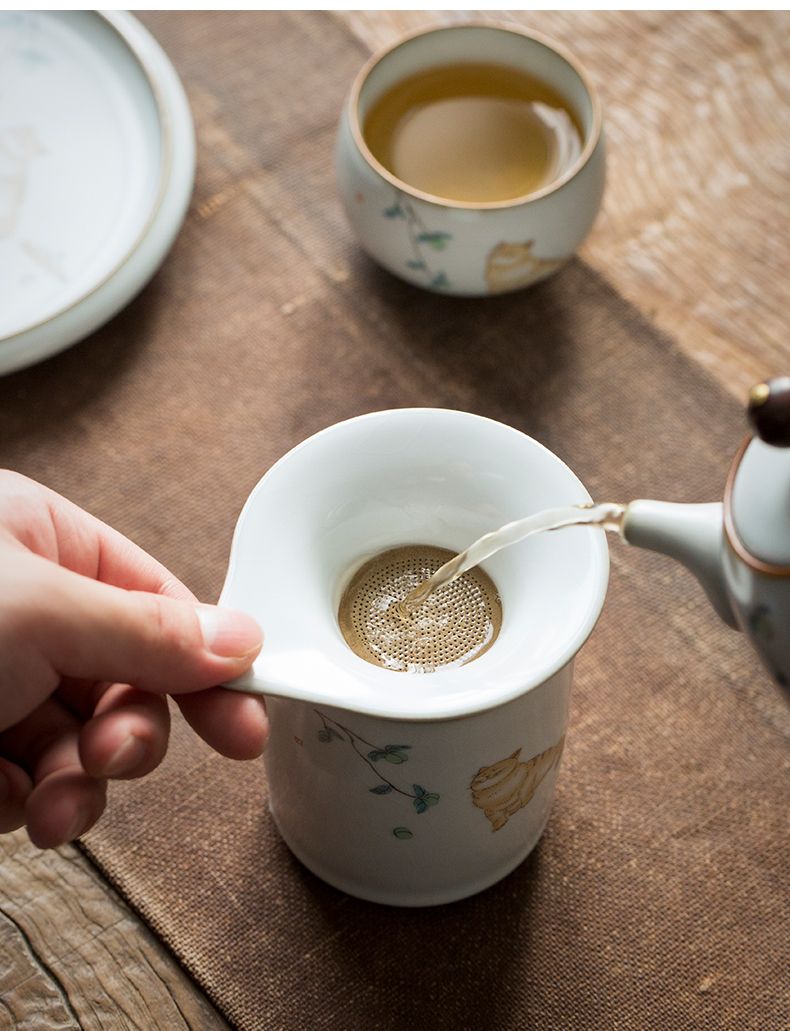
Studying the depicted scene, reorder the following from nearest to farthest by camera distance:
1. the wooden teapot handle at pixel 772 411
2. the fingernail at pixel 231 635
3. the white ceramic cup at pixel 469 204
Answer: the wooden teapot handle at pixel 772 411, the fingernail at pixel 231 635, the white ceramic cup at pixel 469 204

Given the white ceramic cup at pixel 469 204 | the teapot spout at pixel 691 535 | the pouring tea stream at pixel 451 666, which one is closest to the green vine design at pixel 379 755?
the pouring tea stream at pixel 451 666

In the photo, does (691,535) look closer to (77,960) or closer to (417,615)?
(417,615)

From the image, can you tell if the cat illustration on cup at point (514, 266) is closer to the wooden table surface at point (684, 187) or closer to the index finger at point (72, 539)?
the wooden table surface at point (684, 187)

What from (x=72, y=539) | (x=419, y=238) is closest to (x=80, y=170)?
(x=419, y=238)

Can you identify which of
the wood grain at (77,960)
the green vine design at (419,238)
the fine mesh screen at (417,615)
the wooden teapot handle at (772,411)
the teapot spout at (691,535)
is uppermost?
the wooden teapot handle at (772,411)

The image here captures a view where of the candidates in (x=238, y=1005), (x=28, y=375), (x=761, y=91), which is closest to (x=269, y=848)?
(x=238, y=1005)

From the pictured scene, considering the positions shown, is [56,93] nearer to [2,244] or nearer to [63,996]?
[2,244]

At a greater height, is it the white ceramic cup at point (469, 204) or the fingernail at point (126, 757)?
the white ceramic cup at point (469, 204)

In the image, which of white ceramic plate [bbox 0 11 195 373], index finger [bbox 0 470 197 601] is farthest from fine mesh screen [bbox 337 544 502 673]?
white ceramic plate [bbox 0 11 195 373]

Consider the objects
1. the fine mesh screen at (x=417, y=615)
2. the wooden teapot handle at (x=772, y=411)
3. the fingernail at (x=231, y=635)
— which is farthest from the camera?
the fine mesh screen at (x=417, y=615)
